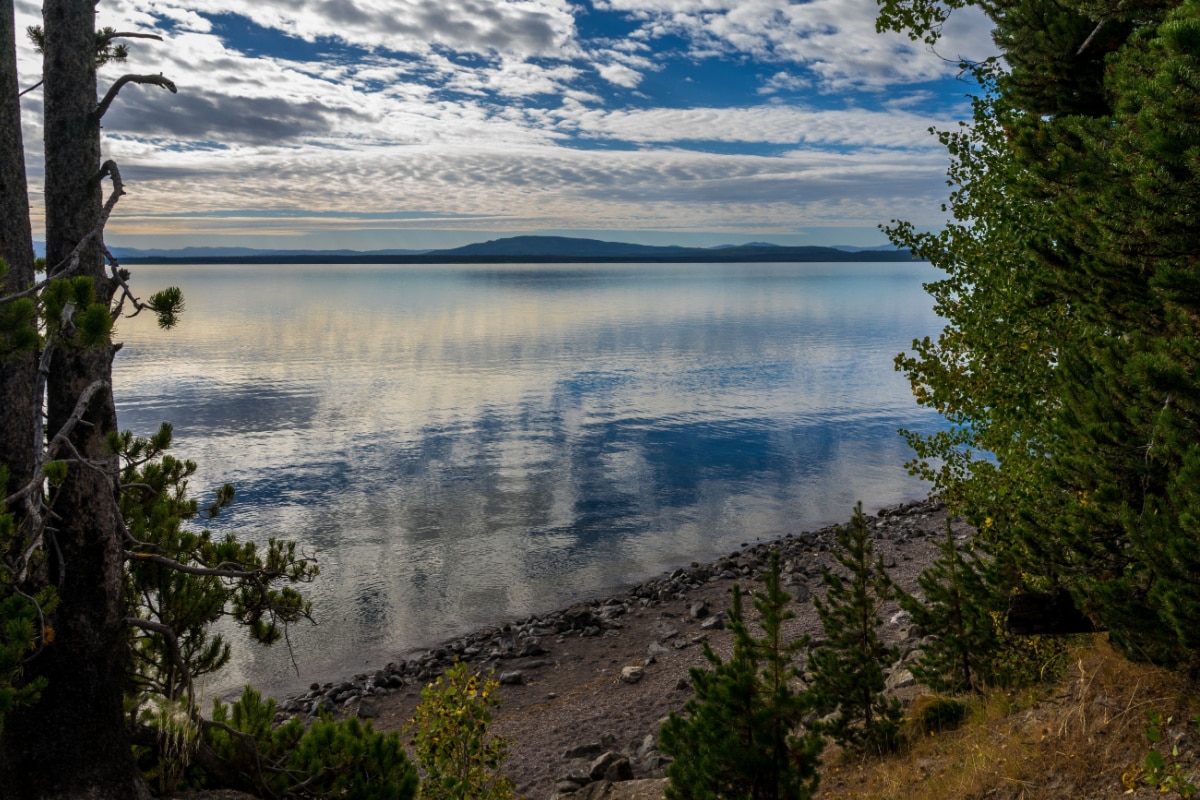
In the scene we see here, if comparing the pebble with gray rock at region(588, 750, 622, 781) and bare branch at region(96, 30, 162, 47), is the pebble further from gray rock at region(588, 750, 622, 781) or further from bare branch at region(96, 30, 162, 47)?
bare branch at region(96, 30, 162, 47)

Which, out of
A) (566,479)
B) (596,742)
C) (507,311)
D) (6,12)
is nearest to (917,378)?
(596,742)

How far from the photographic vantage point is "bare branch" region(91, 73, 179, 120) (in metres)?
9.25

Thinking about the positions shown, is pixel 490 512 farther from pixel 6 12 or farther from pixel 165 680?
pixel 6 12

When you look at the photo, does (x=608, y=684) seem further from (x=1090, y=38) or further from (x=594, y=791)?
(x=1090, y=38)

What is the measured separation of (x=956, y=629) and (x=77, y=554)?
1272cm

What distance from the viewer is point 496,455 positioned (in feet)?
152

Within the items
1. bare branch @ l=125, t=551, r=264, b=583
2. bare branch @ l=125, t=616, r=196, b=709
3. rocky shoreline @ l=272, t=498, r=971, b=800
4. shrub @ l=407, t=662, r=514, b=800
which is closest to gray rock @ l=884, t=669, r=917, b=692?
rocky shoreline @ l=272, t=498, r=971, b=800

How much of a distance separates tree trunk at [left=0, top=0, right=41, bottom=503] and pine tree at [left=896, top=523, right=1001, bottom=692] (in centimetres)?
1224

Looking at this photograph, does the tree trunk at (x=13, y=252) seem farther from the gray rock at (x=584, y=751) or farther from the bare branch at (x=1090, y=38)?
the bare branch at (x=1090, y=38)

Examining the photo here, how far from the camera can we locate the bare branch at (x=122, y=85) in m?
9.25

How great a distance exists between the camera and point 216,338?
10344cm

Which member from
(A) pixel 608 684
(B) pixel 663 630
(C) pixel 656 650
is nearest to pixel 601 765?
(A) pixel 608 684

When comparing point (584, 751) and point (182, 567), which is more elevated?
point (182, 567)

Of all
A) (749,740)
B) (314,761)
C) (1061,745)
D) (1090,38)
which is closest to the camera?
(749,740)
